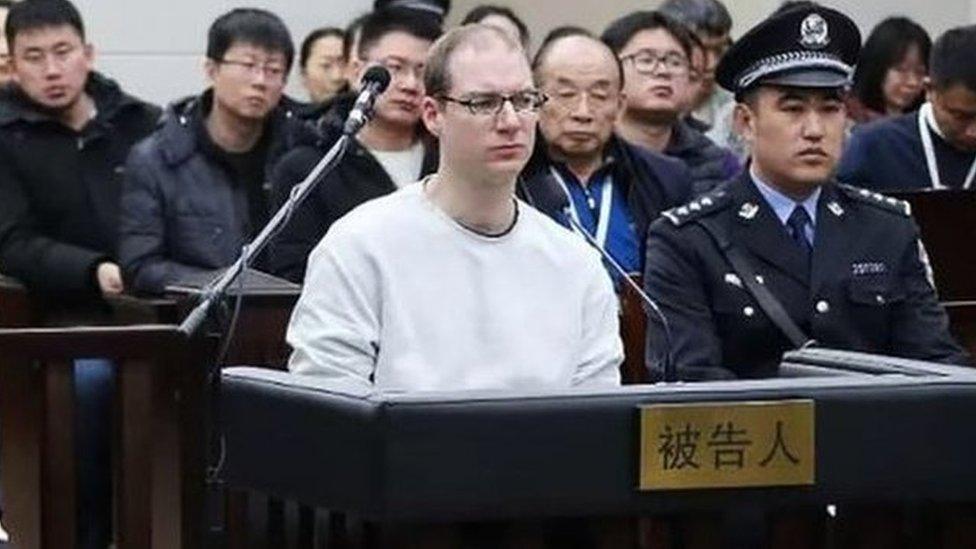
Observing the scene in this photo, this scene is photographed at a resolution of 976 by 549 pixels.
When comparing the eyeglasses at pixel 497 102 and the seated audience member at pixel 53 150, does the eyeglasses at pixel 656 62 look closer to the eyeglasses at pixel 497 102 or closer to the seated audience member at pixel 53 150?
the seated audience member at pixel 53 150

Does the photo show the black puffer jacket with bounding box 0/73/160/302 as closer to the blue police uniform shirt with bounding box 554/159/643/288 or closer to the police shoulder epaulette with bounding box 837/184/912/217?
the blue police uniform shirt with bounding box 554/159/643/288

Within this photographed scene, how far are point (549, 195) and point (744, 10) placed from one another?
6.07 meters

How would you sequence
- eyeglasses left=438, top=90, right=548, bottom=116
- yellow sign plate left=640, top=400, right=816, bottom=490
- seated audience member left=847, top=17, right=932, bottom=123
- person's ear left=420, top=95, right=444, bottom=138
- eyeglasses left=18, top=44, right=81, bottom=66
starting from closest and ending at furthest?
1. yellow sign plate left=640, top=400, right=816, bottom=490
2. eyeglasses left=438, top=90, right=548, bottom=116
3. person's ear left=420, top=95, right=444, bottom=138
4. eyeglasses left=18, top=44, right=81, bottom=66
5. seated audience member left=847, top=17, right=932, bottom=123

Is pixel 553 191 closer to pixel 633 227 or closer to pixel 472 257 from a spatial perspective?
pixel 633 227

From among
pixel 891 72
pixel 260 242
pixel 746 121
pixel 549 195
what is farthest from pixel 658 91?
pixel 260 242

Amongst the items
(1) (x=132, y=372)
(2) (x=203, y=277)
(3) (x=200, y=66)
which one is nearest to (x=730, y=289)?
(1) (x=132, y=372)

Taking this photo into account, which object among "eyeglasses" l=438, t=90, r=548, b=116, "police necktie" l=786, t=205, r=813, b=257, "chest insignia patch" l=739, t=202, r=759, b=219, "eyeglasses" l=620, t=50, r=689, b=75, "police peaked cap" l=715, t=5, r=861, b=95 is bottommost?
"police necktie" l=786, t=205, r=813, b=257

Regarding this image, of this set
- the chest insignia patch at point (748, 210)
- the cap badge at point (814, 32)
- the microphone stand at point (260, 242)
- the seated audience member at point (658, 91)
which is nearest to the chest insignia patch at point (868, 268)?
the chest insignia patch at point (748, 210)

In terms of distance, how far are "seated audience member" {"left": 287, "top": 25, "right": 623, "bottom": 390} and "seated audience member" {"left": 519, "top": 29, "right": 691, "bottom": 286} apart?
235 centimetres

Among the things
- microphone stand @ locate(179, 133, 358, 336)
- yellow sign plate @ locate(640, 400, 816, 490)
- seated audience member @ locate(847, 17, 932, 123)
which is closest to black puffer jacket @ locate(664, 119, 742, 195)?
seated audience member @ locate(847, 17, 932, 123)

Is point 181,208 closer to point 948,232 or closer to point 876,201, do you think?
point 948,232

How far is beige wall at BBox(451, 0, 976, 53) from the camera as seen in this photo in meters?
14.0

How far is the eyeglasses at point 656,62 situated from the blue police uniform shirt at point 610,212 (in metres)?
1.19

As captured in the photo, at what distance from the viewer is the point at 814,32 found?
21.8 feet
